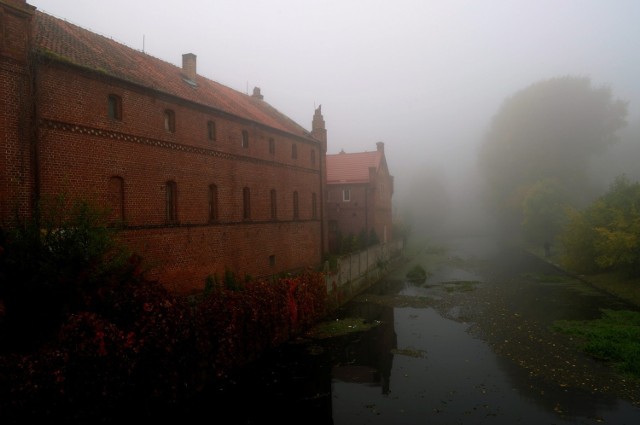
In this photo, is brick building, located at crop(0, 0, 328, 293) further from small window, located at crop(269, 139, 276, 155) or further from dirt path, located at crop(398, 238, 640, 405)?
dirt path, located at crop(398, 238, 640, 405)

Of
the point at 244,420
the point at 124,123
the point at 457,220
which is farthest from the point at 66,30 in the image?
the point at 457,220

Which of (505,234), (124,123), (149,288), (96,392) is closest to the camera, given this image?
(96,392)

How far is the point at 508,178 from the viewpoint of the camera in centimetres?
6022

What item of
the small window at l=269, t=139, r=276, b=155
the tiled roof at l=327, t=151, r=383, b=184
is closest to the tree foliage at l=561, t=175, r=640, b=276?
A: the tiled roof at l=327, t=151, r=383, b=184

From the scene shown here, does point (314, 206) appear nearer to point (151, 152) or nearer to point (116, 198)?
point (151, 152)

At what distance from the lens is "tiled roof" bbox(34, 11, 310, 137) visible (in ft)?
53.0

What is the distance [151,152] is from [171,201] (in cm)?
224

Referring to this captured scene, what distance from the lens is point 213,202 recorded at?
21484 mm

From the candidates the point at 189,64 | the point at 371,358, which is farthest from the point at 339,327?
the point at 189,64

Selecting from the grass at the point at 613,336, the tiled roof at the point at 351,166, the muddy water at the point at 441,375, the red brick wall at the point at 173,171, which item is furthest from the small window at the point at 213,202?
the tiled roof at the point at 351,166

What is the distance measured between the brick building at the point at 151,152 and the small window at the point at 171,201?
45 millimetres

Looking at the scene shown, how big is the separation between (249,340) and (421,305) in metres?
11.7

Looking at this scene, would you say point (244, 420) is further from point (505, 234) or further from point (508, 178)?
point (505, 234)

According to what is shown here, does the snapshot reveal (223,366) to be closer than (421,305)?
Yes
